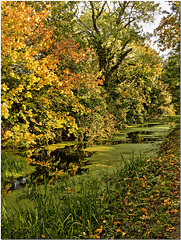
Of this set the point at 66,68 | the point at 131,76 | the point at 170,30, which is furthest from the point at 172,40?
the point at 131,76

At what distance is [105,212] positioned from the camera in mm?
3682

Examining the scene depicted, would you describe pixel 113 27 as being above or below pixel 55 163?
above

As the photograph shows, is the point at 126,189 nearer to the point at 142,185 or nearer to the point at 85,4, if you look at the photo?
the point at 142,185

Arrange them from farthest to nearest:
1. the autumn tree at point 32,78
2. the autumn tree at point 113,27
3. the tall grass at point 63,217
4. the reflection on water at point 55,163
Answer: the autumn tree at point 113,27 → the reflection on water at point 55,163 → the autumn tree at point 32,78 → the tall grass at point 63,217

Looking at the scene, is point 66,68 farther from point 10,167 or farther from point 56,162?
point 10,167

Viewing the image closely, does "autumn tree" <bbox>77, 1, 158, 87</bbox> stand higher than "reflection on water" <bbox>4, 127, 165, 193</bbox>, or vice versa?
"autumn tree" <bbox>77, 1, 158, 87</bbox>

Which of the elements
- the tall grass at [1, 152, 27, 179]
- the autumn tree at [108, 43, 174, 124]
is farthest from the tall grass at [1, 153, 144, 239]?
the autumn tree at [108, 43, 174, 124]

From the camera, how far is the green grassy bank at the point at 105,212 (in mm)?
3006

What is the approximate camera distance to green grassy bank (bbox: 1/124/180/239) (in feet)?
9.86

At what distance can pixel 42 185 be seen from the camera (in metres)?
4.87

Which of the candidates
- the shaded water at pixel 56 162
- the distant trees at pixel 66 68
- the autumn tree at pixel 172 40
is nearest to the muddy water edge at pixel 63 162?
the shaded water at pixel 56 162

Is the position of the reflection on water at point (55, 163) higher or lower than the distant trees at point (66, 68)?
lower

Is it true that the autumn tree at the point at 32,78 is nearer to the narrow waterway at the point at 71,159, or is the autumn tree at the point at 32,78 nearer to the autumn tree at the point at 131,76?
the narrow waterway at the point at 71,159

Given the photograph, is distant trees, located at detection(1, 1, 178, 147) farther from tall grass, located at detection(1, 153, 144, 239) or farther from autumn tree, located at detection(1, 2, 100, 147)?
tall grass, located at detection(1, 153, 144, 239)
